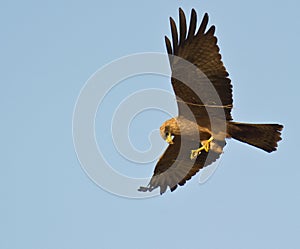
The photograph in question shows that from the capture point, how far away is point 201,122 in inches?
474

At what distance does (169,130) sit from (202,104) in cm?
75

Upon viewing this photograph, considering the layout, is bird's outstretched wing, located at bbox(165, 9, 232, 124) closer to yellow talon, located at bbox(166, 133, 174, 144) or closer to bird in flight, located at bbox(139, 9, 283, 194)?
bird in flight, located at bbox(139, 9, 283, 194)

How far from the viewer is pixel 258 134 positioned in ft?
39.1

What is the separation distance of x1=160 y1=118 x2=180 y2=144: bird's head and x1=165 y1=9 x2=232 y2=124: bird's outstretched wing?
1.69ft

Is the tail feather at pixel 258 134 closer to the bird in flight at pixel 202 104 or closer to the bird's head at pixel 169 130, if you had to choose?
the bird in flight at pixel 202 104

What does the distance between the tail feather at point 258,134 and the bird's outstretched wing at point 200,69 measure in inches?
11.9

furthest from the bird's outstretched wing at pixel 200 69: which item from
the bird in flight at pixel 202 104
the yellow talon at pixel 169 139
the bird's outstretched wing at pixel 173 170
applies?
the bird's outstretched wing at pixel 173 170

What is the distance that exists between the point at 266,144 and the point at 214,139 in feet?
2.66

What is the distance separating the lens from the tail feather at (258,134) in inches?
463

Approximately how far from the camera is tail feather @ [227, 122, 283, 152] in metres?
11.8

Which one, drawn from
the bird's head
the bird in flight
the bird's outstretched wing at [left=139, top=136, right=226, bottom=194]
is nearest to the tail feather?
the bird in flight

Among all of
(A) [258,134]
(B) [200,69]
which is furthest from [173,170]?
(B) [200,69]

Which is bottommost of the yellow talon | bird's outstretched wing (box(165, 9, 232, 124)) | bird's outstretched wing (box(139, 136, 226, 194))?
bird's outstretched wing (box(139, 136, 226, 194))

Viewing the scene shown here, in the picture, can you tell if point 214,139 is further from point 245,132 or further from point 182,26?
point 182,26
